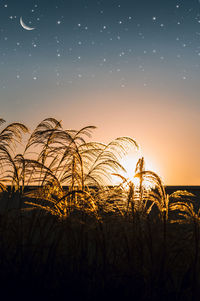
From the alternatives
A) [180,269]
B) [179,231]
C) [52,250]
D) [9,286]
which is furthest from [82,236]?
[179,231]

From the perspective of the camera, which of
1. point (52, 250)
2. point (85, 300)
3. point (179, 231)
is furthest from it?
point (179, 231)

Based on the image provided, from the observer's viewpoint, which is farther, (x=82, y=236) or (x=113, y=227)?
(x=113, y=227)

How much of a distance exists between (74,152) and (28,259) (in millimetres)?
1206

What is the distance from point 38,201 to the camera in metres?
3.93

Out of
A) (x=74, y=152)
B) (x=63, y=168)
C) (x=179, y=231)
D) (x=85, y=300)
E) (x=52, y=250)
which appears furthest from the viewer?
(x=179, y=231)

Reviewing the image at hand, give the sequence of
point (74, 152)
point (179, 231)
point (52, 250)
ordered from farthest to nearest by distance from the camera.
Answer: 1. point (179, 231)
2. point (74, 152)
3. point (52, 250)

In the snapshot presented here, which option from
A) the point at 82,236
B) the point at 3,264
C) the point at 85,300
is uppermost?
the point at 82,236

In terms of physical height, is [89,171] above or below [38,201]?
above

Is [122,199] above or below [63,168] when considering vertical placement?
below

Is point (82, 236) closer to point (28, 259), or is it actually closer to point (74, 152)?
point (28, 259)

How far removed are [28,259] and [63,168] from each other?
43.1 inches

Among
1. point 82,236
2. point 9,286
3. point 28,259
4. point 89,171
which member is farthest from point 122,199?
point 9,286

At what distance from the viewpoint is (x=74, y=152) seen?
12.5ft

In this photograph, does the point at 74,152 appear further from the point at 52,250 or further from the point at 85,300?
the point at 85,300
